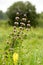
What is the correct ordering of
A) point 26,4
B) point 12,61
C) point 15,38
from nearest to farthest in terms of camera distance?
point 12,61 < point 15,38 < point 26,4

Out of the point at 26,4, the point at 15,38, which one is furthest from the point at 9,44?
the point at 26,4

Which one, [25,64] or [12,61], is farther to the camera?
[25,64]

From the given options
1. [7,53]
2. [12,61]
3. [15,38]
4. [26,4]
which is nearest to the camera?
[12,61]

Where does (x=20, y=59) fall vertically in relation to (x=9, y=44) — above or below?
below

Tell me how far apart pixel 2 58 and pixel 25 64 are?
29 cm

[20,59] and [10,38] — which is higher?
[10,38]

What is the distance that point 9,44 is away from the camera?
3148 millimetres

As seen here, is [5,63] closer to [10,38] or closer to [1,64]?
[1,64]

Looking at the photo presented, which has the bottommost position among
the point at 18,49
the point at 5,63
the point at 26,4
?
the point at 5,63

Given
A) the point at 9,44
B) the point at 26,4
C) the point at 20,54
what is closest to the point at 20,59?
the point at 20,54

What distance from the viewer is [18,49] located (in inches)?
120

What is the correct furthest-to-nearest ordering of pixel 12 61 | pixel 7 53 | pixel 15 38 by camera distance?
pixel 15 38
pixel 7 53
pixel 12 61

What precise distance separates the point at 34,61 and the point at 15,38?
0.38m

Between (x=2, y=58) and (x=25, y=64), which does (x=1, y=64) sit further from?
(x=25, y=64)
